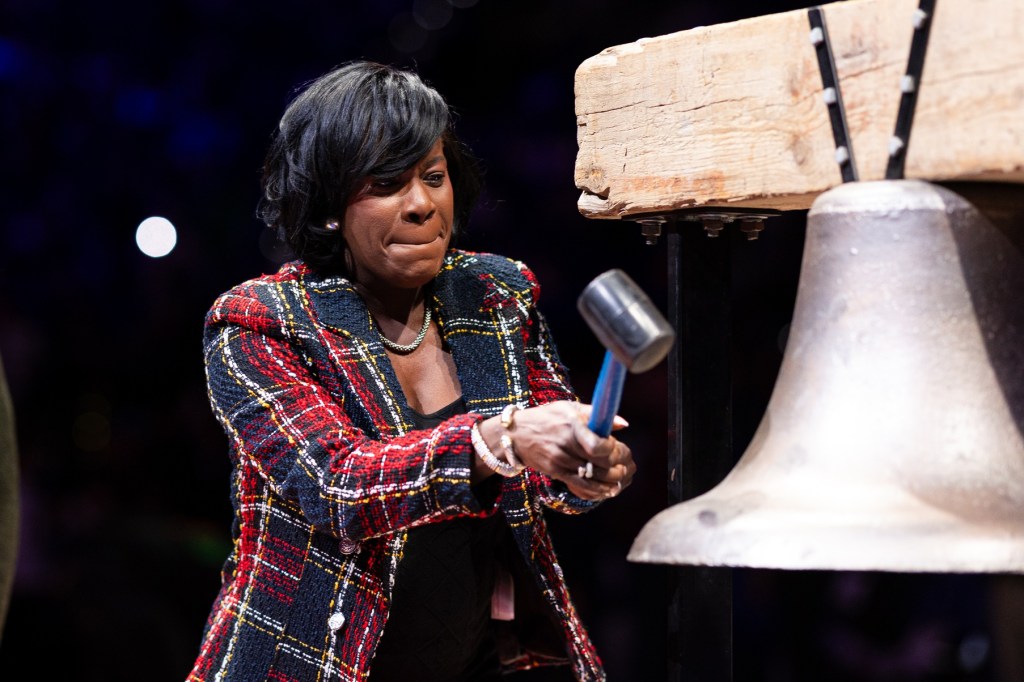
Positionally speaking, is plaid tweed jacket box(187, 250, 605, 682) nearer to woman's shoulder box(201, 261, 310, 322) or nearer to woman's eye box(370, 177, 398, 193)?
woman's shoulder box(201, 261, 310, 322)

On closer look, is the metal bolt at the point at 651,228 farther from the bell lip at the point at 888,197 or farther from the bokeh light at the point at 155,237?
the bokeh light at the point at 155,237

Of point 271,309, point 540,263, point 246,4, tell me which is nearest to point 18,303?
point 246,4

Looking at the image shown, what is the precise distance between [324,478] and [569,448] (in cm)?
30

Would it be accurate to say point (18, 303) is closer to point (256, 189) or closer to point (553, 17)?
point (256, 189)

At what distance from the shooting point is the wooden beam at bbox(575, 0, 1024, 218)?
976 millimetres

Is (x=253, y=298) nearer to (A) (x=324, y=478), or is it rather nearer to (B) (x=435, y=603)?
(A) (x=324, y=478)

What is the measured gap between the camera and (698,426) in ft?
4.38

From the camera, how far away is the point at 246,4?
2746 mm

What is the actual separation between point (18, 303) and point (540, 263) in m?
1.05

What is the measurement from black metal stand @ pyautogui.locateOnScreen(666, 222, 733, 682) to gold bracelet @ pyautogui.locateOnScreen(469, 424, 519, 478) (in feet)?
0.73

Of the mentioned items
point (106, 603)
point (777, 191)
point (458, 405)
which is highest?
point (777, 191)

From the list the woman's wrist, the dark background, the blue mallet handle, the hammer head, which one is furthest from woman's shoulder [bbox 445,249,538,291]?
the dark background

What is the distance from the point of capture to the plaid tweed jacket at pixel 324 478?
50.8 inches

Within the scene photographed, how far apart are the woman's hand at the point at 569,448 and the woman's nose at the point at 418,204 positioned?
361mm
